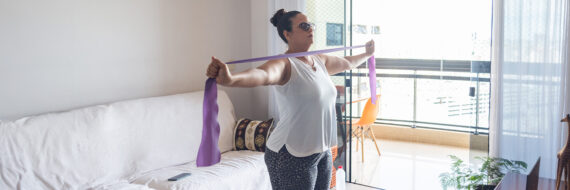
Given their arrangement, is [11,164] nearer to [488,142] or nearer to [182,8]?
[182,8]

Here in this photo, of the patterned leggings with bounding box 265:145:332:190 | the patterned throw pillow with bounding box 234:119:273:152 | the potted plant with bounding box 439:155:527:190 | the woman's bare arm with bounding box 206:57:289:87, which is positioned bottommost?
the potted plant with bounding box 439:155:527:190

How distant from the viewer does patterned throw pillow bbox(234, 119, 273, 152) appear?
3.43 metres

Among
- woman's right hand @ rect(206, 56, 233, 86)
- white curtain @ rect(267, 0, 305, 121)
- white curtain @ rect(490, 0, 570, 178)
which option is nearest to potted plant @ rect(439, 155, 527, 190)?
white curtain @ rect(490, 0, 570, 178)

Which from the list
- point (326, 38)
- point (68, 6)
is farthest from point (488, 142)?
point (68, 6)

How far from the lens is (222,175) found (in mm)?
2873

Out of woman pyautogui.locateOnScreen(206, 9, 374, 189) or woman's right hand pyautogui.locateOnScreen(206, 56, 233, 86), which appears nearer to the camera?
woman's right hand pyautogui.locateOnScreen(206, 56, 233, 86)

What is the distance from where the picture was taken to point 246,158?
10.6 feet

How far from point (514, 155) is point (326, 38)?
1554mm

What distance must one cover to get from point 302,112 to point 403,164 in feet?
9.82

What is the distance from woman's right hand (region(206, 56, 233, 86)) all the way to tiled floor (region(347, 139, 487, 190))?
2.54 m

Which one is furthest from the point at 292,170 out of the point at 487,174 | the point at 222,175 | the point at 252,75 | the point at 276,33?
the point at 276,33

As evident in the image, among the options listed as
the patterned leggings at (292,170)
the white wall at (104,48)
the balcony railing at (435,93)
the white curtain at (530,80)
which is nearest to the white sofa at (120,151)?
the white wall at (104,48)

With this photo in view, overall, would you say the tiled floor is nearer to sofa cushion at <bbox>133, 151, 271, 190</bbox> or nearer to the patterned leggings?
sofa cushion at <bbox>133, 151, 271, 190</bbox>

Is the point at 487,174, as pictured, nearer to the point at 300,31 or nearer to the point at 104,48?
the point at 300,31
